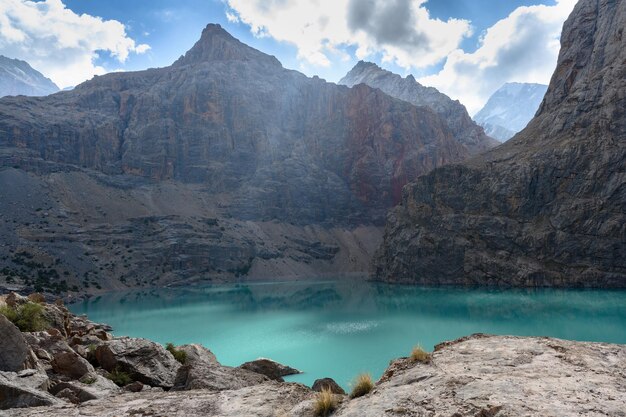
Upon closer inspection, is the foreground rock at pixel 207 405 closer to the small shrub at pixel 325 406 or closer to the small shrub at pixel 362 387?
the small shrub at pixel 325 406

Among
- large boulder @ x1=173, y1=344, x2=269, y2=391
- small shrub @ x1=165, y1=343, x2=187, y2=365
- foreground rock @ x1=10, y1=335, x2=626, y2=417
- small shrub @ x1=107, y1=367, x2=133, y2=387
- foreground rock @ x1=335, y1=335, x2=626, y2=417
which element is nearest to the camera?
foreground rock @ x1=335, y1=335, x2=626, y2=417

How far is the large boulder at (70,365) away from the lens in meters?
15.9

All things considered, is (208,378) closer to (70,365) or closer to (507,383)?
(70,365)

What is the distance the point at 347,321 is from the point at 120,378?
42.9 meters

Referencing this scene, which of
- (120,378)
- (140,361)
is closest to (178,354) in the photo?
(140,361)

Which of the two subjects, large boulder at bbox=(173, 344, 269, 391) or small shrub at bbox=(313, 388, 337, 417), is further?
large boulder at bbox=(173, 344, 269, 391)

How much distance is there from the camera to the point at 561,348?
10992mm

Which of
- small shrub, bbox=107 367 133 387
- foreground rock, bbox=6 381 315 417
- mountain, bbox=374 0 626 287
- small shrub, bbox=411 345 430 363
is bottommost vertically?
small shrub, bbox=107 367 133 387

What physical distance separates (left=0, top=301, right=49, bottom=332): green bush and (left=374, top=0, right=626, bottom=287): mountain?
103546 mm

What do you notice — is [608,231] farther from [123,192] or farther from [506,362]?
[123,192]

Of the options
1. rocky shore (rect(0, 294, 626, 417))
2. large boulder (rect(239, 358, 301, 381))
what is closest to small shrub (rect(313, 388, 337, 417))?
rocky shore (rect(0, 294, 626, 417))

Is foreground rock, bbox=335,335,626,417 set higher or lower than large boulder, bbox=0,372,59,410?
higher

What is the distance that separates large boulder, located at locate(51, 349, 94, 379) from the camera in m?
15.9

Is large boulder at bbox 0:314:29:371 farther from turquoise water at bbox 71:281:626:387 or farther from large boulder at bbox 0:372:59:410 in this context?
turquoise water at bbox 71:281:626:387
